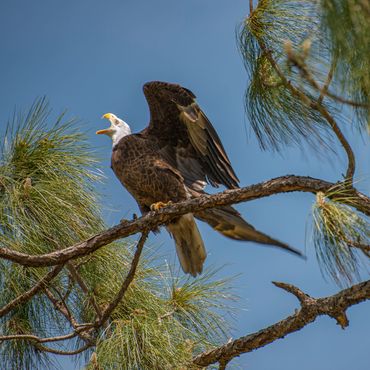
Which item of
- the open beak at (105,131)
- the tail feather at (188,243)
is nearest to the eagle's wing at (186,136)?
the tail feather at (188,243)

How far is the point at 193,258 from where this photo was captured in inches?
139

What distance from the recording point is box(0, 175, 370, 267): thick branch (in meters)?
2.50

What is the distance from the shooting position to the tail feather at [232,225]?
291 centimetres

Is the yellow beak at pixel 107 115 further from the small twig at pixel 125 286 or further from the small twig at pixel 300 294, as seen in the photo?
the small twig at pixel 300 294

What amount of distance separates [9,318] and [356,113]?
165cm

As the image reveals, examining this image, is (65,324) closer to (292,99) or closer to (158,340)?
(158,340)

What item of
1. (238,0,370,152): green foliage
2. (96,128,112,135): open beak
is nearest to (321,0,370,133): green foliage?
(238,0,370,152): green foliage

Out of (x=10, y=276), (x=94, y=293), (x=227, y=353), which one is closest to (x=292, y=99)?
(x=227, y=353)

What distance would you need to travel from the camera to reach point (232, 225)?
3.07 meters

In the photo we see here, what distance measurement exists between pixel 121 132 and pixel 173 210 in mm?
1248

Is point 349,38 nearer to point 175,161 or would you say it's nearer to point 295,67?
point 295,67

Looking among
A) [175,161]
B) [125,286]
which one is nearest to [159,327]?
[125,286]

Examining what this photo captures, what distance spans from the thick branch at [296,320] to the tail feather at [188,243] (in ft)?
3.11

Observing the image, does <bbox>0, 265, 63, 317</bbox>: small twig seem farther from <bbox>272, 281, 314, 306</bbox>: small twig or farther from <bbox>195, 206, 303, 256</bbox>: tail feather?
<bbox>272, 281, 314, 306</bbox>: small twig
